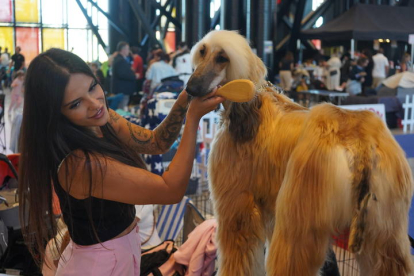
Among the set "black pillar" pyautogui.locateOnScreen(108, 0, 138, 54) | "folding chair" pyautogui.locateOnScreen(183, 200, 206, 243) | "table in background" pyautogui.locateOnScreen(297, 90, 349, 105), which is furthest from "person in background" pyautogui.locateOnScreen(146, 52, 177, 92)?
"black pillar" pyautogui.locateOnScreen(108, 0, 138, 54)

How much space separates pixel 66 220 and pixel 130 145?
1.15 ft

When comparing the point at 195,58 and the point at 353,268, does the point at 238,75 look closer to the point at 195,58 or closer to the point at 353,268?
the point at 195,58

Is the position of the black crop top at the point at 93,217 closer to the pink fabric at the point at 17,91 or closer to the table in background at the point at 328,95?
the pink fabric at the point at 17,91

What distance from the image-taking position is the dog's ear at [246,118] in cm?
146

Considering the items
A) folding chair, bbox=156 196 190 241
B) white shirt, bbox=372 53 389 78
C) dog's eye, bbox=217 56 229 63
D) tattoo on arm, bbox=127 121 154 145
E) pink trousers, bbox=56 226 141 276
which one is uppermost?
white shirt, bbox=372 53 389 78

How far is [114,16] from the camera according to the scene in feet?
53.3

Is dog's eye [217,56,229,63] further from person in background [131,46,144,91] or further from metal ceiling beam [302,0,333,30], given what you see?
metal ceiling beam [302,0,333,30]

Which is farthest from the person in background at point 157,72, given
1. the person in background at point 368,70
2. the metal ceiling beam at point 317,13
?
the metal ceiling beam at point 317,13

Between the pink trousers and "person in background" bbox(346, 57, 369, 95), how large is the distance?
850 centimetres

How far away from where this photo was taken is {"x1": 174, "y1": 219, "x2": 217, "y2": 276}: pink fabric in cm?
216

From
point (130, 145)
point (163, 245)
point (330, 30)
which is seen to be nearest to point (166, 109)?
point (163, 245)

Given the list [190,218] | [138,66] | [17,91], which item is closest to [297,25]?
[138,66]

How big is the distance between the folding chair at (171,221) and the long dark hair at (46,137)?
149 centimetres

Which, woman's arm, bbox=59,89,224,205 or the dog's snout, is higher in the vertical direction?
the dog's snout
